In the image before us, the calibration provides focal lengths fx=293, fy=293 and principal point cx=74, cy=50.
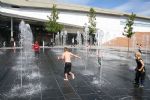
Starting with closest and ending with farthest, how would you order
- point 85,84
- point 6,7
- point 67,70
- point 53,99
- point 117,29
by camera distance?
point 53,99, point 85,84, point 67,70, point 6,7, point 117,29

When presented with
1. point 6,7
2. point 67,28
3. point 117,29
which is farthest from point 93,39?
point 6,7

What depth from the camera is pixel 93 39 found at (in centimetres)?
6612

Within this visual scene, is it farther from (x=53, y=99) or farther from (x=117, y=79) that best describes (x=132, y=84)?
(x=53, y=99)

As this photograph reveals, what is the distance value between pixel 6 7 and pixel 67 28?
14.5 metres

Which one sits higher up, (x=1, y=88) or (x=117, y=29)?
(x=117, y=29)

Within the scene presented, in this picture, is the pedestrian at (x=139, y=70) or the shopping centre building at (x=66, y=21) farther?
Answer: the shopping centre building at (x=66, y=21)

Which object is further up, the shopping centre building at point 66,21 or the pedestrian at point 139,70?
the shopping centre building at point 66,21

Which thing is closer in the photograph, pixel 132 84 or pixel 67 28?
pixel 132 84

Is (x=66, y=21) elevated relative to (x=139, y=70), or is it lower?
elevated

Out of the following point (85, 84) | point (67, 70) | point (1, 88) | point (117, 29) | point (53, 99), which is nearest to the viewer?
point (53, 99)

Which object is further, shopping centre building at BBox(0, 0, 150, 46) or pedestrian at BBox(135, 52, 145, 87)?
shopping centre building at BBox(0, 0, 150, 46)

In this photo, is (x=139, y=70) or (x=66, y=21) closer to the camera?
(x=139, y=70)

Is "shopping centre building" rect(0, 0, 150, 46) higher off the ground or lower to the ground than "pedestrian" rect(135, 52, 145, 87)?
higher

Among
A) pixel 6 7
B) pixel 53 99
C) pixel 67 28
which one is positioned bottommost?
pixel 53 99
